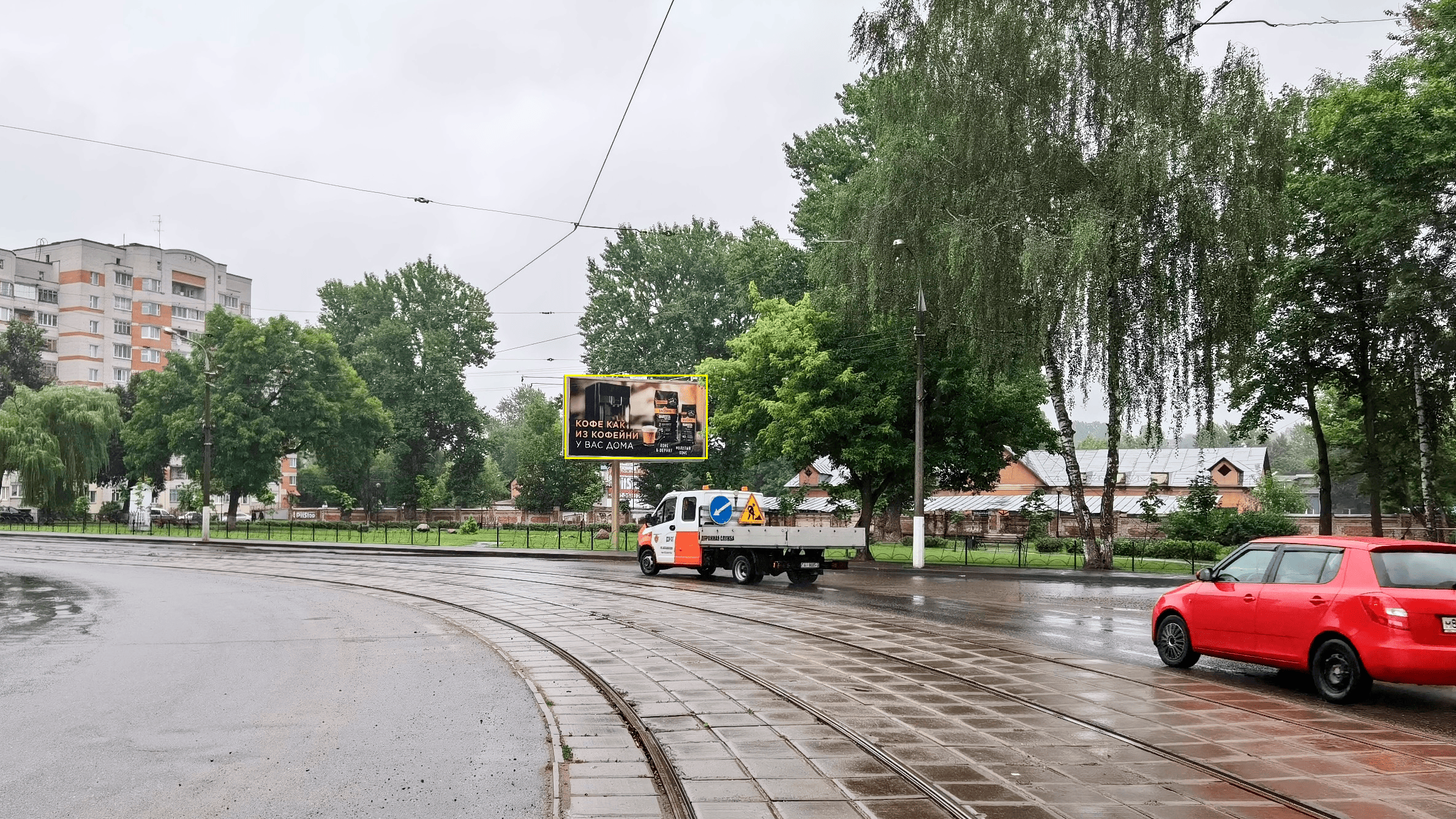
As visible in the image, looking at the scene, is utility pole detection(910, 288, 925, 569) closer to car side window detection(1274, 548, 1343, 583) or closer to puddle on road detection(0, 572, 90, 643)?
car side window detection(1274, 548, 1343, 583)

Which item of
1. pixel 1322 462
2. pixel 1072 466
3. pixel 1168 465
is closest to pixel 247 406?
pixel 1072 466

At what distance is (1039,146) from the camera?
2920cm

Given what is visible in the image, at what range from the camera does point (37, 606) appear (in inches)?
722

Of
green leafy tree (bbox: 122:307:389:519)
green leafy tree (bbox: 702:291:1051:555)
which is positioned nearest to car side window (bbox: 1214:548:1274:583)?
green leafy tree (bbox: 702:291:1051:555)

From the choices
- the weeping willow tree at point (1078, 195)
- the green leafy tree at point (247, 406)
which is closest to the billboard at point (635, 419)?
the weeping willow tree at point (1078, 195)

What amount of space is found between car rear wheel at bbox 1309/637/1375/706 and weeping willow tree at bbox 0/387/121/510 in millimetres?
68104

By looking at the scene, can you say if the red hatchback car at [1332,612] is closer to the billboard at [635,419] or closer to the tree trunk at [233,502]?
the billboard at [635,419]

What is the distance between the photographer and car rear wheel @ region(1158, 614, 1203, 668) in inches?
463

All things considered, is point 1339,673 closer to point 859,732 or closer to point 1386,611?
point 1386,611

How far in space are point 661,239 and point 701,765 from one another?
65771mm

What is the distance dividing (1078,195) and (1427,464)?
1444 cm

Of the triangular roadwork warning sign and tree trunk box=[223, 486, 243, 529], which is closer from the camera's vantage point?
the triangular roadwork warning sign

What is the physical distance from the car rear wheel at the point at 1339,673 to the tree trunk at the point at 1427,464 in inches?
1001

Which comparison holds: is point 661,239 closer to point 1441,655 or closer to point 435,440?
point 435,440
